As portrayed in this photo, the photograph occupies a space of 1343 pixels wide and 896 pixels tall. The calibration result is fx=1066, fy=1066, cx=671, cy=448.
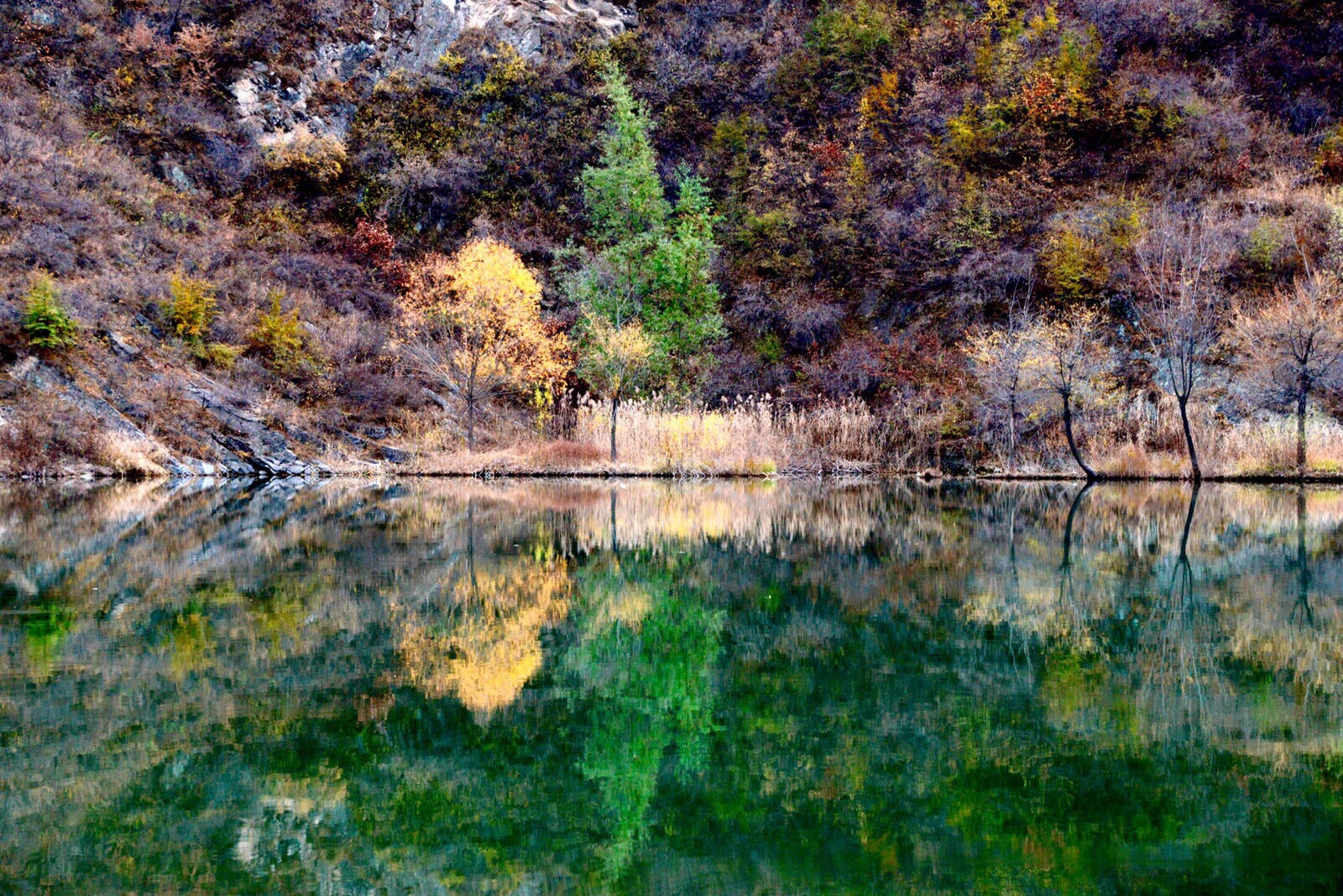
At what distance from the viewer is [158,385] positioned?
85.0 ft

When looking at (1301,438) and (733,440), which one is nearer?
(1301,438)

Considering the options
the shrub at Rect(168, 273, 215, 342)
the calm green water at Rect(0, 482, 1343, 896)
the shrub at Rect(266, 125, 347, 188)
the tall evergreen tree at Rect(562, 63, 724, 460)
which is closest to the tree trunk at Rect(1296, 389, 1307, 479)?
the calm green water at Rect(0, 482, 1343, 896)

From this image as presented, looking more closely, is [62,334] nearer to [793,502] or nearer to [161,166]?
[161,166]

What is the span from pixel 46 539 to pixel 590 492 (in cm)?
965

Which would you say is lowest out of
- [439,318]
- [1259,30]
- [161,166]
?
[439,318]

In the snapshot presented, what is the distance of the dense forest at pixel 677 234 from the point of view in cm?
2497

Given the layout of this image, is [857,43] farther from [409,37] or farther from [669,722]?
[669,722]

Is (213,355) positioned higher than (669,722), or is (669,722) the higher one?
(213,355)

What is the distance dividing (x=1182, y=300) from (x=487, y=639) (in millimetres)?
20341

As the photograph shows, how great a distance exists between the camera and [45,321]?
24328mm

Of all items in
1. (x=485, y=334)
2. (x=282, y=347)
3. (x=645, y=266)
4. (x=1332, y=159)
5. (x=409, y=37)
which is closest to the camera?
(x=485, y=334)

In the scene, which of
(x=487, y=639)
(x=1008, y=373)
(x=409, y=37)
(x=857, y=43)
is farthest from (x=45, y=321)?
(x=857, y=43)

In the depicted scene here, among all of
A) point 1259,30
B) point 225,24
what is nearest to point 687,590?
point 1259,30

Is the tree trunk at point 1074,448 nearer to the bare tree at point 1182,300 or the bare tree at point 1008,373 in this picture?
the bare tree at point 1008,373
